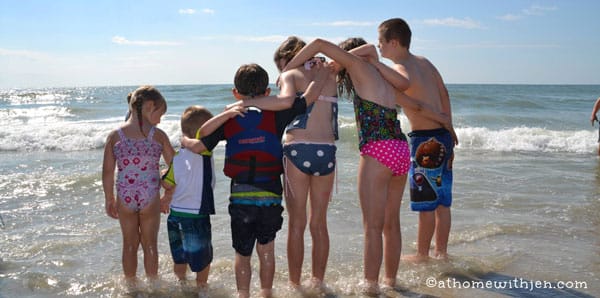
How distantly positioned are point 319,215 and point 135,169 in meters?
1.23

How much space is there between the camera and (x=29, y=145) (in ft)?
40.5

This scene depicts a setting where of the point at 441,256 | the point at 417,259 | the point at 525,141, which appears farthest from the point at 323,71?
the point at 525,141

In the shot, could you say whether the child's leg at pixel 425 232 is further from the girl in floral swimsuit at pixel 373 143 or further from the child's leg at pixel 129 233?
the child's leg at pixel 129 233

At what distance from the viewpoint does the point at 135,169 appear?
3.49m

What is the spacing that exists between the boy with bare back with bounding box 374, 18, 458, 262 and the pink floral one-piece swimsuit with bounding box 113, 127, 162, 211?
1725mm

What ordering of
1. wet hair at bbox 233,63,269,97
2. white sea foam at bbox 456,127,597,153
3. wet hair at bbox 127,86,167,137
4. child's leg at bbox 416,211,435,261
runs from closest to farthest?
A: wet hair at bbox 233,63,269,97, wet hair at bbox 127,86,167,137, child's leg at bbox 416,211,435,261, white sea foam at bbox 456,127,597,153

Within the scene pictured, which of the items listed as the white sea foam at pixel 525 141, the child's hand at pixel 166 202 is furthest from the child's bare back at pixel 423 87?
the white sea foam at pixel 525 141

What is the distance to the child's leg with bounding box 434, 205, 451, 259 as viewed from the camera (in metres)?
4.24

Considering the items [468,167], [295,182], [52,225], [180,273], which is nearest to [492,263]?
[295,182]

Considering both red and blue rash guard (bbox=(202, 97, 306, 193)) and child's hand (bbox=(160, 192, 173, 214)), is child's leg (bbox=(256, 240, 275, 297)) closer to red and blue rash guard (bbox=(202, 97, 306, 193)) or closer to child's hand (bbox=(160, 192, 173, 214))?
red and blue rash guard (bbox=(202, 97, 306, 193))

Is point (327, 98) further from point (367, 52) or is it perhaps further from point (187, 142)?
point (187, 142)

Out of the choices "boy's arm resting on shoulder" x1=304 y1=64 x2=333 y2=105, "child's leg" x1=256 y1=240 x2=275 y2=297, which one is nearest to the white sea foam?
"boy's arm resting on shoulder" x1=304 y1=64 x2=333 y2=105

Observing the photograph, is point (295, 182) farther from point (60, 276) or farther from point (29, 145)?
point (29, 145)

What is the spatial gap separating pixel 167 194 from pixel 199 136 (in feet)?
1.74
